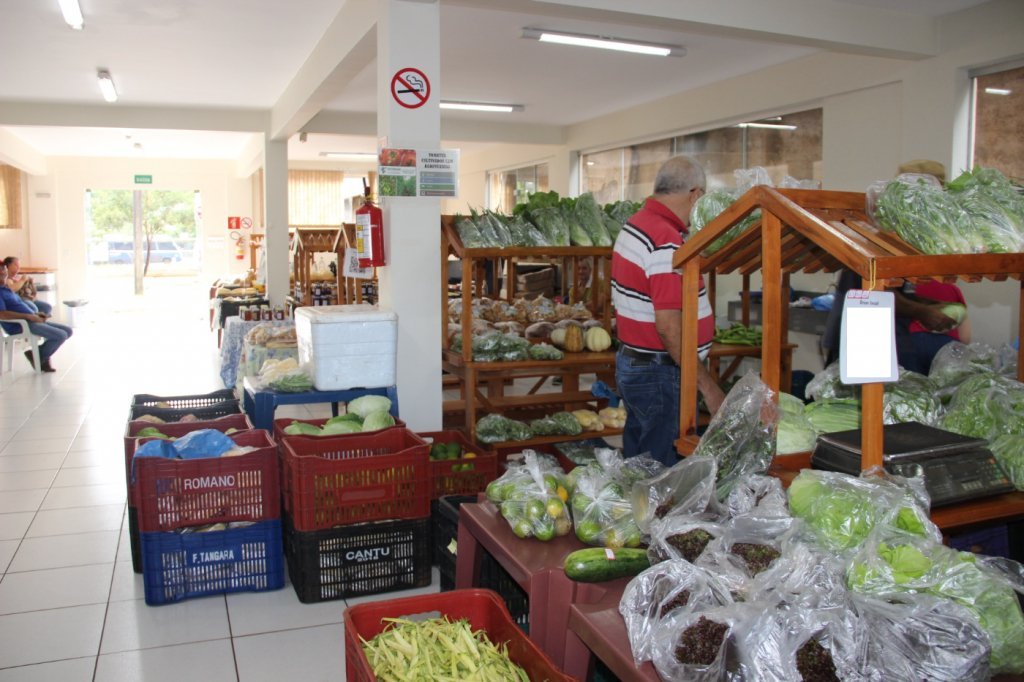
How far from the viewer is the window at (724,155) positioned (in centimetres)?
797

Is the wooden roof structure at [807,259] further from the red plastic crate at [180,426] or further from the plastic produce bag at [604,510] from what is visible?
the red plastic crate at [180,426]

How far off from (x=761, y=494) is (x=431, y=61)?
329 cm

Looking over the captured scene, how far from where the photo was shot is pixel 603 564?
2.00 m

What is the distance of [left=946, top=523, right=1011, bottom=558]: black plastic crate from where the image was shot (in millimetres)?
2340

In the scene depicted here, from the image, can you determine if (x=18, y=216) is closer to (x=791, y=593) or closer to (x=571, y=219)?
(x=571, y=219)

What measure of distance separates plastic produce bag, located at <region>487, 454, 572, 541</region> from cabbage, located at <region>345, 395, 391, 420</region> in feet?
5.61

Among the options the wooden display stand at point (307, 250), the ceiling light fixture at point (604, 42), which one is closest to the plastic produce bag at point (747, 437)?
the ceiling light fixture at point (604, 42)

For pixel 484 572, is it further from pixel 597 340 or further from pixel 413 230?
pixel 597 340

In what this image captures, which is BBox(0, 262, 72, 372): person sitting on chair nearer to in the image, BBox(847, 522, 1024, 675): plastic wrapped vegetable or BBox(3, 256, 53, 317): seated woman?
BBox(3, 256, 53, 317): seated woman

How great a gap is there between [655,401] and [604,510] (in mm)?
1349

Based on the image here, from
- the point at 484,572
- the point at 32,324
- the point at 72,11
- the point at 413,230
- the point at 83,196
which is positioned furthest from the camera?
the point at 83,196

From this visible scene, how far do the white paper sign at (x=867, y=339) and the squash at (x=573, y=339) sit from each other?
3.50 meters

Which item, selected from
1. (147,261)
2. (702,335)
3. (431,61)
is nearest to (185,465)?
(702,335)

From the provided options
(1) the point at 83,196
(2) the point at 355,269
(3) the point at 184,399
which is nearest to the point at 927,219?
(3) the point at 184,399
